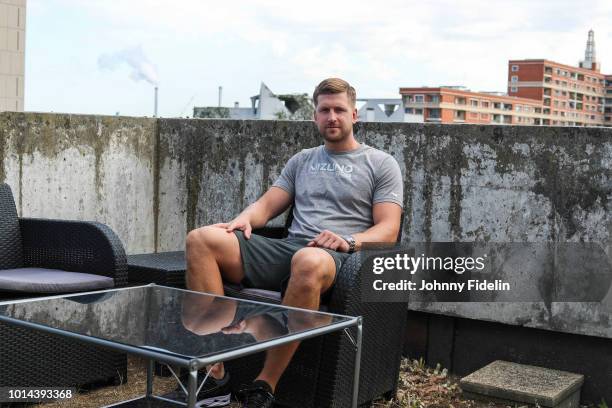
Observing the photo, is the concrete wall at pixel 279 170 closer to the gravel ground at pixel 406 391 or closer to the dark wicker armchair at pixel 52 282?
the gravel ground at pixel 406 391

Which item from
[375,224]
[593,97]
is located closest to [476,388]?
[375,224]

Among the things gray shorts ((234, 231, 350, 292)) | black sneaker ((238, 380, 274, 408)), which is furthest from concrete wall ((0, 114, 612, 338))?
black sneaker ((238, 380, 274, 408))

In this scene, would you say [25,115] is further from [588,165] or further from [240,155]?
[588,165]

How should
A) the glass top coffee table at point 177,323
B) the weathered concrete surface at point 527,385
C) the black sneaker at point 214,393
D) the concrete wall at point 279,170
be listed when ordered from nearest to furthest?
the glass top coffee table at point 177,323 < the black sneaker at point 214,393 < the weathered concrete surface at point 527,385 < the concrete wall at point 279,170

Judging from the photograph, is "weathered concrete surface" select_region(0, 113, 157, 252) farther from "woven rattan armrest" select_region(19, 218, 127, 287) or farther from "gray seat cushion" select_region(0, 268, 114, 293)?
"gray seat cushion" select_region(0, 268, 114, 293)

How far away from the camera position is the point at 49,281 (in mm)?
2988

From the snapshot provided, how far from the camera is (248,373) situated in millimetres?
2898

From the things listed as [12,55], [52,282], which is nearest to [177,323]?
[52,282]

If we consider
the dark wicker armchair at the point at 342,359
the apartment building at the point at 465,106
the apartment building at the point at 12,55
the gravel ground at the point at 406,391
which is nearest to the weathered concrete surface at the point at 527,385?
the gravel ground at the point at 406,391

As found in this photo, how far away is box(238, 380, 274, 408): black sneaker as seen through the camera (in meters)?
2.58

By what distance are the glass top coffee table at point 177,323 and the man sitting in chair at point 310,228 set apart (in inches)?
8.9

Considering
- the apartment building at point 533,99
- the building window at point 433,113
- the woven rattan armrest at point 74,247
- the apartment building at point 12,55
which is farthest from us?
the apartment building at point 533,99

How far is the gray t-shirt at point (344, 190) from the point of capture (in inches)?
122

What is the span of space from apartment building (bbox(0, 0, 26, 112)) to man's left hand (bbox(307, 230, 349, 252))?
8089 millimetres
